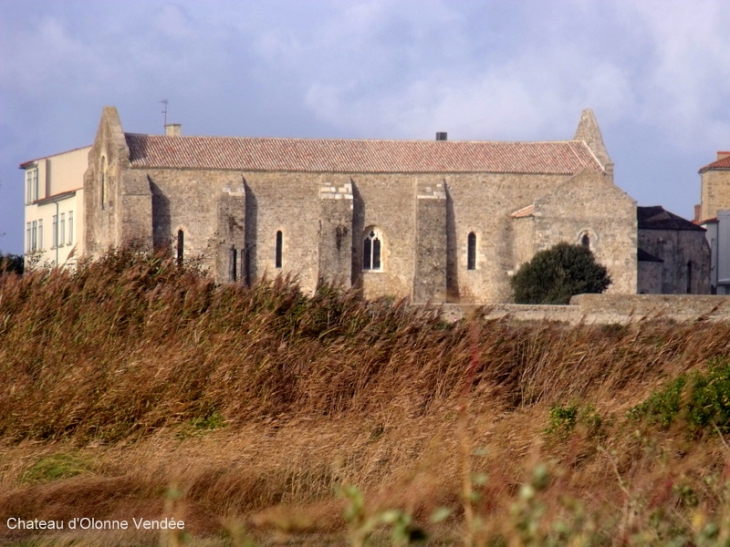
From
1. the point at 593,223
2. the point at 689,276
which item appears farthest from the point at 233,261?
the point at 689,276

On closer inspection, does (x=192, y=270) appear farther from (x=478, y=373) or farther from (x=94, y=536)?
(x=94, y=536)

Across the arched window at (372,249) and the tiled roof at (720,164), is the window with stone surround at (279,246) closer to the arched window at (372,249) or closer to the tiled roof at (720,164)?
the arched window at (372,249)

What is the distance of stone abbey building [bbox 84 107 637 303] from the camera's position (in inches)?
1826

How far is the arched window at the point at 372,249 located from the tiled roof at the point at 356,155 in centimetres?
262

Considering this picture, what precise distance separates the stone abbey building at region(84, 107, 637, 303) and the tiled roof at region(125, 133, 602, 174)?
0.07 meters

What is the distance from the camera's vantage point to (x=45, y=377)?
10.2 m

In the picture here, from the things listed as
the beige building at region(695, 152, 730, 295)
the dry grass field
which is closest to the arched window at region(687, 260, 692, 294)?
the beige building at region(695, 152, 730, 295)

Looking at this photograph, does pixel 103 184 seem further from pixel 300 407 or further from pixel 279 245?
pixel 300 407

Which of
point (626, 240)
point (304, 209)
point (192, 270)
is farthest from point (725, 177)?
point (192, 270)

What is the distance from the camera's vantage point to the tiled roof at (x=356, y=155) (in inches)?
1854

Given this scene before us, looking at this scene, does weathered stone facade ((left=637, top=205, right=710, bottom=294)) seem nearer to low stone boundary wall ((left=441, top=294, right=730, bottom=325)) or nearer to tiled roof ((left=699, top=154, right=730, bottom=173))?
low stone boundary wall ((left=441, top=294, right=730, bottom=325))

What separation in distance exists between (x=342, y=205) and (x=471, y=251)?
5.63 m

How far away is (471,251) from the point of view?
47688 mm

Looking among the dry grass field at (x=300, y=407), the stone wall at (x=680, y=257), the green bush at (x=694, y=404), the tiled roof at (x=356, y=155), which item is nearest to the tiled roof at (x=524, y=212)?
the tiled roof at (x=356, y=155)
